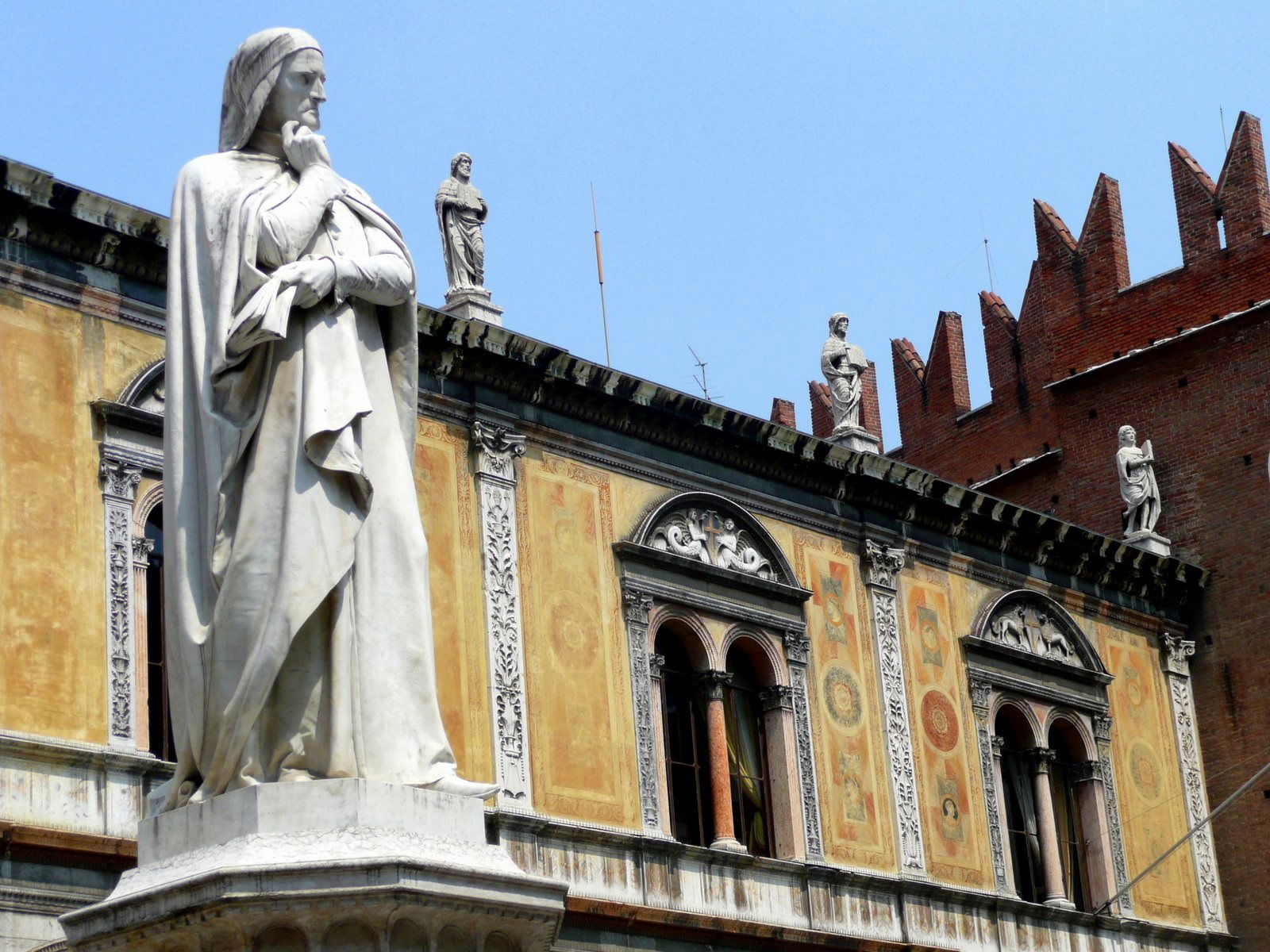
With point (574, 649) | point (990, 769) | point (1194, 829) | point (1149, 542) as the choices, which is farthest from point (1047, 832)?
point (574, 649)

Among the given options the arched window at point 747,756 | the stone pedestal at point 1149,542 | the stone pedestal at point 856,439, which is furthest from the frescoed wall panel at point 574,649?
the stone pedestal at point 1149,542

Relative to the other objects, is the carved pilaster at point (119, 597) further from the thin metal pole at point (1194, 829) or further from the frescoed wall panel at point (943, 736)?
the thin metal pole at point (1194, 829)

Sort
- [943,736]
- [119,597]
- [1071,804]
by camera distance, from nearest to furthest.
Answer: [119,597] → [943,736] → [1071,804]

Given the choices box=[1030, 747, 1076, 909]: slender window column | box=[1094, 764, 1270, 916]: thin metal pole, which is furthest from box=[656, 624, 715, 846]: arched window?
box=[1094, 764, 1270, 916]: thin metal pole

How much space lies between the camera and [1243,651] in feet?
74.4

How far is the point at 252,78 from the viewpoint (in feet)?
17.3

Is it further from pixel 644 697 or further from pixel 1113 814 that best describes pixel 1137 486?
pixel 644 697

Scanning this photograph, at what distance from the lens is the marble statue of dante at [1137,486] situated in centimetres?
2328

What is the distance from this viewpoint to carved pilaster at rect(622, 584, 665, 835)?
16844 mm

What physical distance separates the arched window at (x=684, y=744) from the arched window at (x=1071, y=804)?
4.57 metres

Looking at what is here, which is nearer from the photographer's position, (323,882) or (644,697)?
(323,882)

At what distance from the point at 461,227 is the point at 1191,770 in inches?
379

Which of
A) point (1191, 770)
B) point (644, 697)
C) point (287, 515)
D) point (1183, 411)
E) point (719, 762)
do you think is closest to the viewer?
point (287, 515)

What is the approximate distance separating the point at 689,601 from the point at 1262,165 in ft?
31.1
